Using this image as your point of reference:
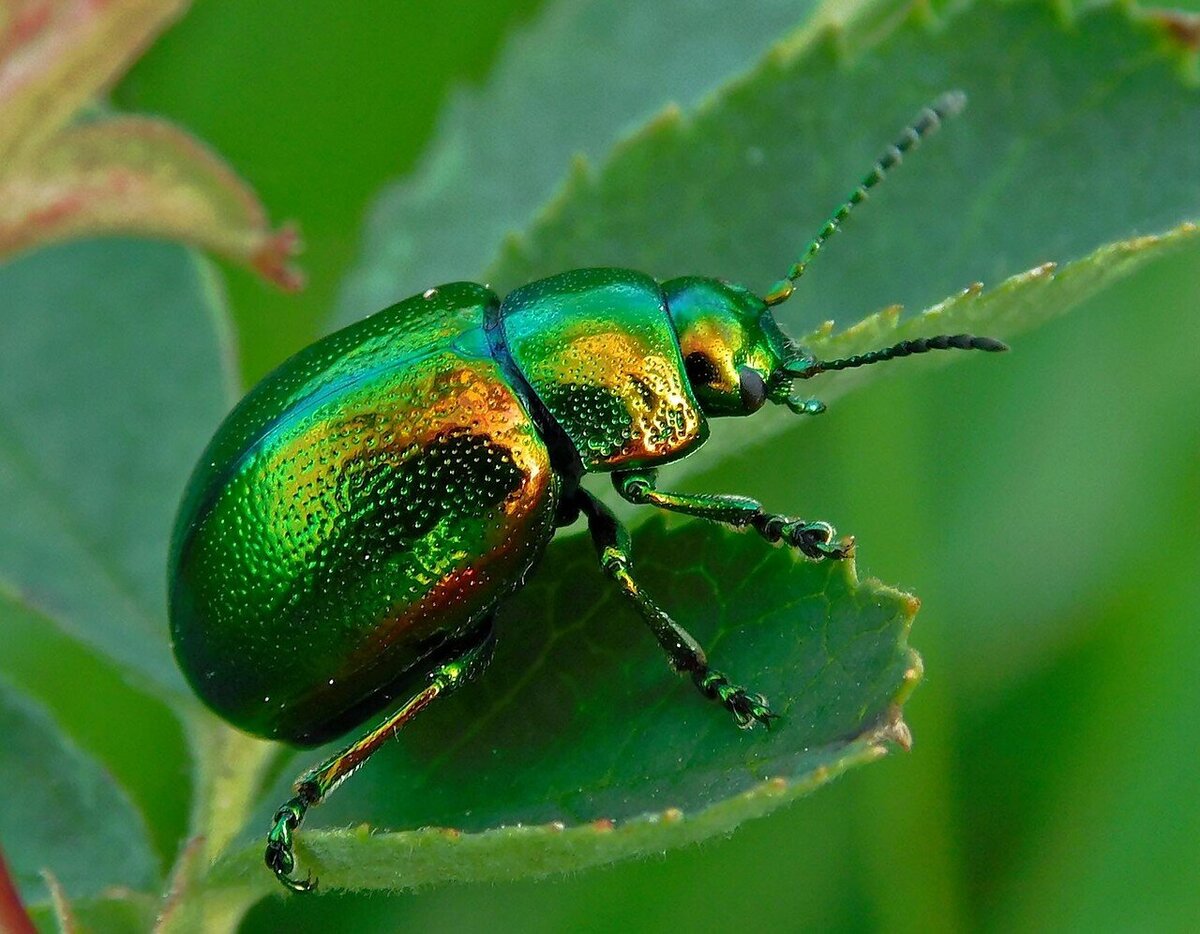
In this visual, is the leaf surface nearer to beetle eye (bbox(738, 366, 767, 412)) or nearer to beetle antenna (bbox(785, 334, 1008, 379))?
beetle eye (bbox(738, 366, 767, 412))

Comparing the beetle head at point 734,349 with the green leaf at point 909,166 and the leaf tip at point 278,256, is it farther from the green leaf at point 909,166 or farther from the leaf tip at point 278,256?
the leaf tip at point 278,256

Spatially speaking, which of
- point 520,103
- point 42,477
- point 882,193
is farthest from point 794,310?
point 42,477

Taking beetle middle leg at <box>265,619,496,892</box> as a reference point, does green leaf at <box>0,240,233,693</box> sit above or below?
above

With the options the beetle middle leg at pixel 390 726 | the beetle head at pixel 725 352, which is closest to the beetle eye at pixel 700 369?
the beetle head at pixel 725 352

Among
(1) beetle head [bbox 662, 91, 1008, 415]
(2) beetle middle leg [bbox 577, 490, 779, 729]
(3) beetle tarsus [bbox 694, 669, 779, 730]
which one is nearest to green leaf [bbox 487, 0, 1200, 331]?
(1) beetle head [bbox 662, 91, 1008, 415]

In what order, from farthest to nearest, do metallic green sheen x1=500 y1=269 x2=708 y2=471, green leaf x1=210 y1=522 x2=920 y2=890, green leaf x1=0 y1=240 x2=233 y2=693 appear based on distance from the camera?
green leaf x1=0 y1=240 x2=233 y2=693
metallic green sheen x1=500 y1=269 x2=708 y2=471
green leaf x1=210 y1=522 x2=920 y2=890

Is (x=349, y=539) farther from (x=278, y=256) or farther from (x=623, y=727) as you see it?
(x=278, y=256)

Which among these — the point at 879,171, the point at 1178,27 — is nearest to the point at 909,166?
the point at 879,171
